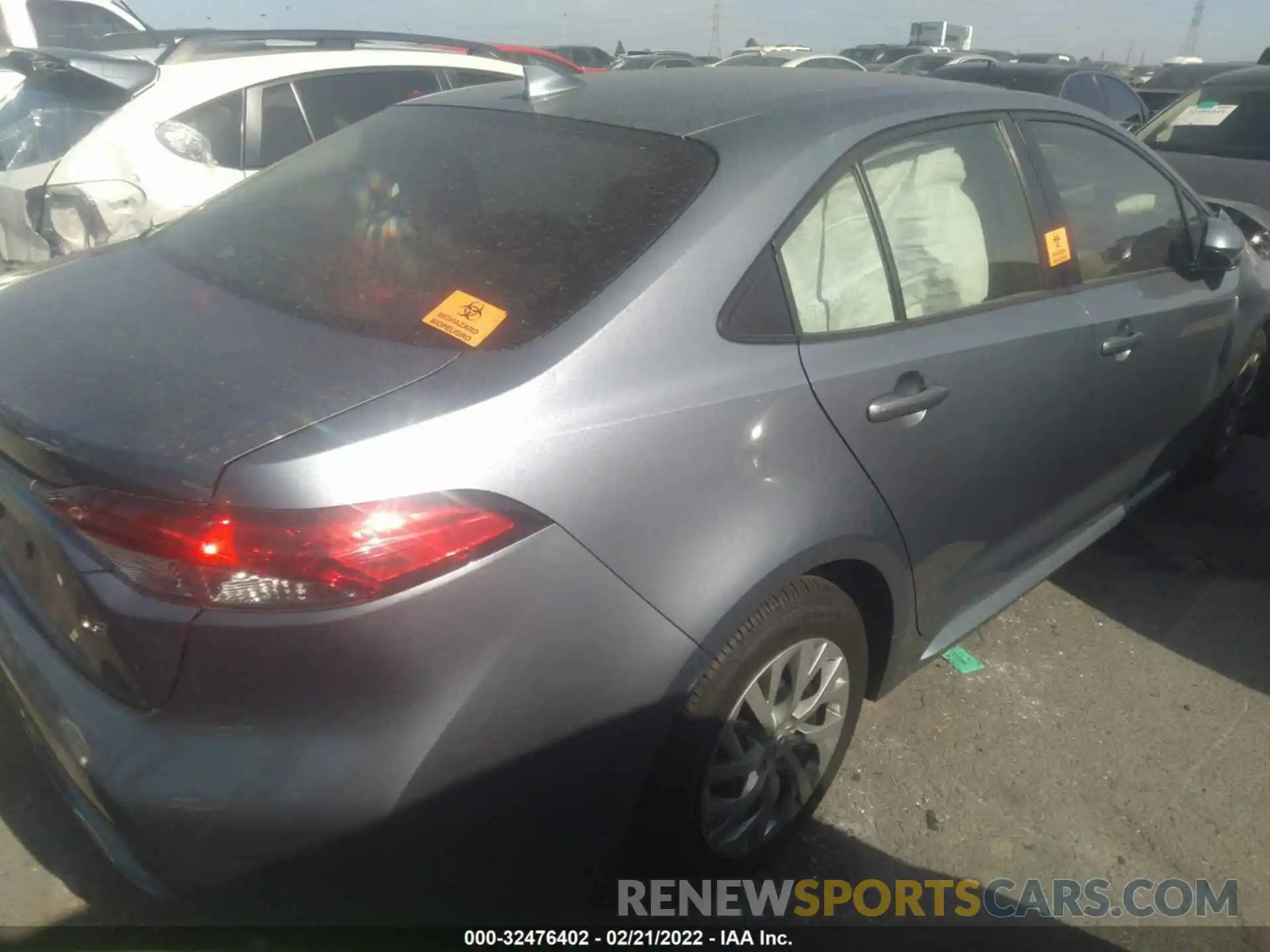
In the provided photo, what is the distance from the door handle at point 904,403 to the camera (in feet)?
6.93

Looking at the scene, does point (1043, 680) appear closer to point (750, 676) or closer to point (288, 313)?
point (750, 676)

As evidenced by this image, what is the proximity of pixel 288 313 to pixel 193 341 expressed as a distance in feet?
0.59

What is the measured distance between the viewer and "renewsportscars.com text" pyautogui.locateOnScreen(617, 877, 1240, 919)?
2.29 m

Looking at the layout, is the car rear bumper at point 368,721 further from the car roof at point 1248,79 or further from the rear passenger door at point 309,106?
the car roof at point 1248,79

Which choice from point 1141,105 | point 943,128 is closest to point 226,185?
point 943,128

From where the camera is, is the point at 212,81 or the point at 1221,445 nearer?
the point at 1221,445

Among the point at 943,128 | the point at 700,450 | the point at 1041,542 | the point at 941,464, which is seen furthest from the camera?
the point at 1041,542

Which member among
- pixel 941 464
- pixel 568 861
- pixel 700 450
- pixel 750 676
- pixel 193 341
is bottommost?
pixel 568 861

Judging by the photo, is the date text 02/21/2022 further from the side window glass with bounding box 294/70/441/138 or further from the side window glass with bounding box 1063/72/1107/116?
the side window glass with bounding box 1063/72/1107/116

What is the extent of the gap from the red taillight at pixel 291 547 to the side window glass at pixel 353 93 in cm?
370

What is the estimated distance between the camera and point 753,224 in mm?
1997

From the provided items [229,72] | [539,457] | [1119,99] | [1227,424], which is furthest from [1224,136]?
[539,457]

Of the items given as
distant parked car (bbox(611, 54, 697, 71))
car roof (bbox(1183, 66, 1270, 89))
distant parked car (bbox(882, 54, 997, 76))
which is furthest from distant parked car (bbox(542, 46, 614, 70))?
car roof (bbox(1183, 66, 1270, 89))

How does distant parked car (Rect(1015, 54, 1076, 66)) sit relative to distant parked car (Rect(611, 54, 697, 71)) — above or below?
below
